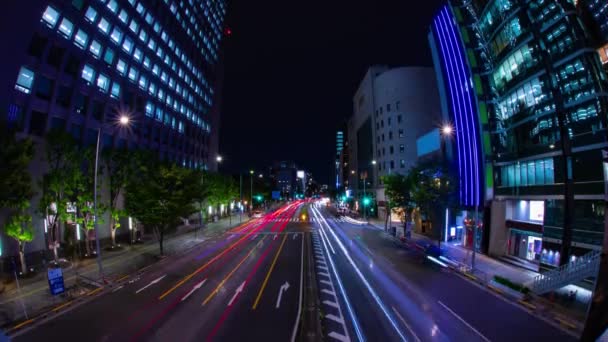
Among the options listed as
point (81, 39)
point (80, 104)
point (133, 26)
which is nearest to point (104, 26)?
point (81, 39)

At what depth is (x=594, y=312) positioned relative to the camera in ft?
21.4

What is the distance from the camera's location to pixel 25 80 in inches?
1122

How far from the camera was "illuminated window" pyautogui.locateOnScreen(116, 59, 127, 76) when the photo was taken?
1658 inches

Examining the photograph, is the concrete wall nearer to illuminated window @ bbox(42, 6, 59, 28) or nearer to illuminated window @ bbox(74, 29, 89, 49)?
illuminated window @ bbox(74, 29, 89, 49)

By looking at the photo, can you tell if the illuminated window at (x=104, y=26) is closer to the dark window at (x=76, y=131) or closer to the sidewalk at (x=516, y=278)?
the dark window at (x=76, y=131)

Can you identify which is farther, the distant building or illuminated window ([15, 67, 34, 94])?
A: the distant building

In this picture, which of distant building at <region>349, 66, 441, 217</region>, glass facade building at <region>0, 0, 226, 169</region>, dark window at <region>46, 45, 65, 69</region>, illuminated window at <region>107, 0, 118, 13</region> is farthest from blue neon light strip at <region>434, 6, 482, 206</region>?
dark window at <region>46, 45, 65, 69</region>

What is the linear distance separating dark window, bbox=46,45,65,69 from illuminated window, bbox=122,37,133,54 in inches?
452

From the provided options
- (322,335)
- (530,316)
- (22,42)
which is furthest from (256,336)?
(22,42)

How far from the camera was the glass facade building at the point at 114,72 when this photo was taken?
1128 inches

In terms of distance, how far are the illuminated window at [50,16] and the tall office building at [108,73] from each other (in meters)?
0.10

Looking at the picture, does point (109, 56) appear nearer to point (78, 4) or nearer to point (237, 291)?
point (78, 4)

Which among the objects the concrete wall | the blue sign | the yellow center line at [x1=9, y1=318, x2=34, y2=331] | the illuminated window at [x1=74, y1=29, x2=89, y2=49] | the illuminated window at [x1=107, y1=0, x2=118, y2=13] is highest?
the illuminated window at [x1=107, y1=0, x2=118, y2=13]

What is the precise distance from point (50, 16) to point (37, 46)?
3615 millimetres
